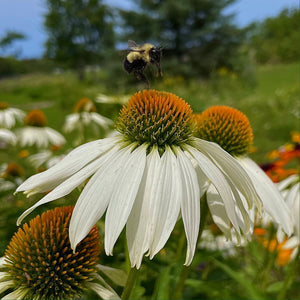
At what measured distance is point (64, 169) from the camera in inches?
19.5

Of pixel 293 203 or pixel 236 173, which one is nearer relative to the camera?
pixel 236 173

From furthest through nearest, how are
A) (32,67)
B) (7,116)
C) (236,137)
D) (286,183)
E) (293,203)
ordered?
1. (32,67)
2. (7,116)
3. (286,183)
4. (293,203)
5. (236,137)

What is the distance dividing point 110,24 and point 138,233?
59.8 ft

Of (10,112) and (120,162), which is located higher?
(120,162)

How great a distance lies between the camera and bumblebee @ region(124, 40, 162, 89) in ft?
2.03

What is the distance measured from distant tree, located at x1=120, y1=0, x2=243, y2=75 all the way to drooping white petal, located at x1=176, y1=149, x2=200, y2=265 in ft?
31.2

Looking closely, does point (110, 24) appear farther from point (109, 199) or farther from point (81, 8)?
point (109, 199)

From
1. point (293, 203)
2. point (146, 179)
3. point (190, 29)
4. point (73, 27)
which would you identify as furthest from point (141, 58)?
point (73, 27)

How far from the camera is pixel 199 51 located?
1084cm

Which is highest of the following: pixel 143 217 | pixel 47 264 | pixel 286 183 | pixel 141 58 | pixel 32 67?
pixel 141 58

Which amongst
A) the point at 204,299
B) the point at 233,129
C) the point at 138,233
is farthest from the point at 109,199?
the point at 204,299

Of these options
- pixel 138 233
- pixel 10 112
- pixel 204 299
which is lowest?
pixel 204 299

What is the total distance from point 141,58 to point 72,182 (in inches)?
11.6

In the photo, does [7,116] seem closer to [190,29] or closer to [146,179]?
[146,179]
